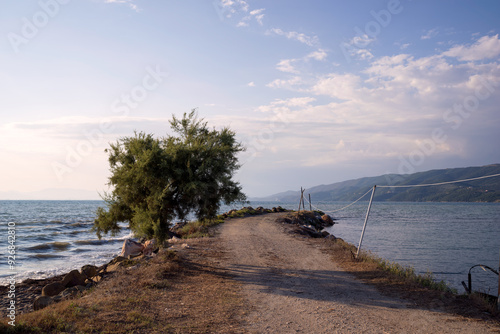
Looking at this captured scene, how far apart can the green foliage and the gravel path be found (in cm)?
316

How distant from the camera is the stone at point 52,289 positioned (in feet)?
40.6

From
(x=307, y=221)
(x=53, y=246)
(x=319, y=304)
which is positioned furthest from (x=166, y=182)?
Result: (x=307, y=221)

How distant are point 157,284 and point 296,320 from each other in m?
4.83

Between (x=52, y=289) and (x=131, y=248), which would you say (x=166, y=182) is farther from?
(x=131, y=248)

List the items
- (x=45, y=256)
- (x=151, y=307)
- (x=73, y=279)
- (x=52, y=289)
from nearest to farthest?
(x=151, y=307), (x=52, y=289), (x=73, y=279), (x=45, y=256)

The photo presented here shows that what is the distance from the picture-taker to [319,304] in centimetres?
915

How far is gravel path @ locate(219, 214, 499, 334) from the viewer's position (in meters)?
7.53

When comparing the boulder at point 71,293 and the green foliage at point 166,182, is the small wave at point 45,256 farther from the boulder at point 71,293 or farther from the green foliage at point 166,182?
the boulder at point 71,293

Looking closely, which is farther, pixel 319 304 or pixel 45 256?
pixel 45 256

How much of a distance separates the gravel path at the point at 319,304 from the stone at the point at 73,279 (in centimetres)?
584

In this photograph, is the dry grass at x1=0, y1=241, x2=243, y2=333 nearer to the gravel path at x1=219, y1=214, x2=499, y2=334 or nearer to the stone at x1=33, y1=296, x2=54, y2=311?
the gravel path at x1=219, y1=214, x2=499, y2=334

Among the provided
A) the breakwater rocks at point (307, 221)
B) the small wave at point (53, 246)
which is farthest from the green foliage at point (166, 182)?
the breakwater rocks at point (307, 221)

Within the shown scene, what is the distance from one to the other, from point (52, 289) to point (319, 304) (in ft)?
32.6

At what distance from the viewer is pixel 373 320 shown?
797 cm
